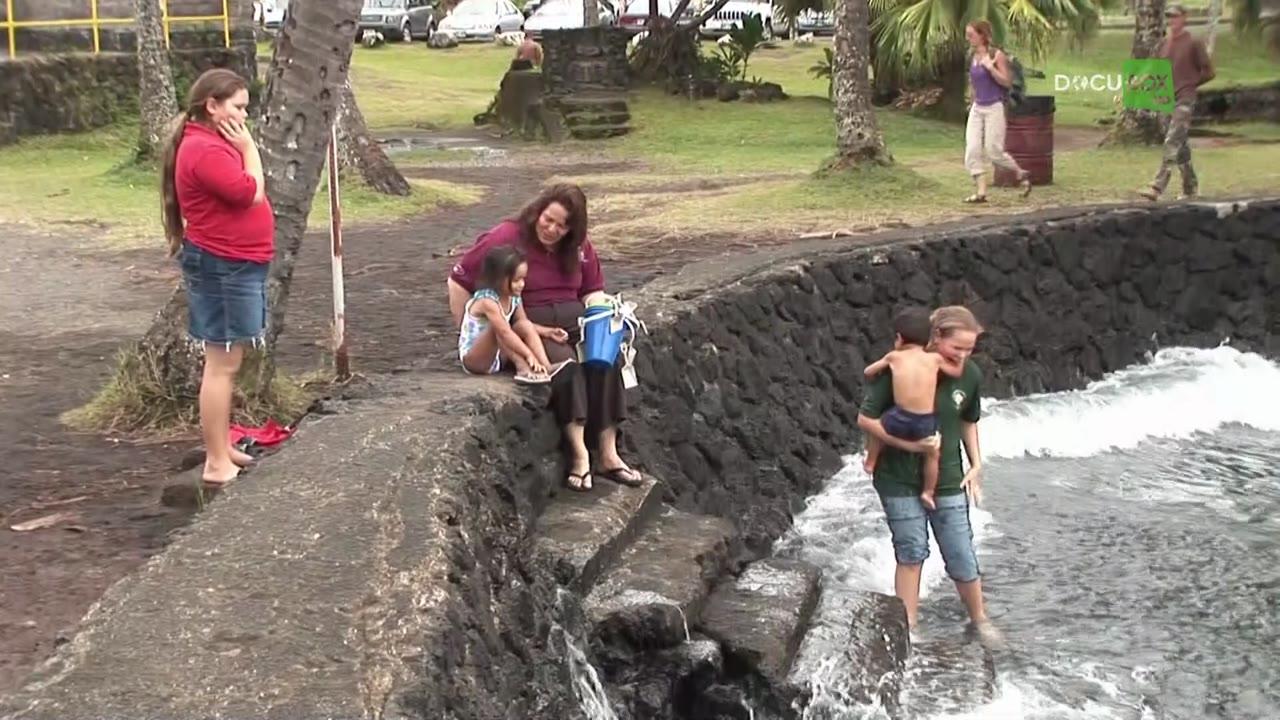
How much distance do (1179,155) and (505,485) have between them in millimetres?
10007

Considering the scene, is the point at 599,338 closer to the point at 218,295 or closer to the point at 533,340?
the point at 533,340

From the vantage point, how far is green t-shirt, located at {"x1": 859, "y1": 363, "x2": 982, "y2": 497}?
6.62m

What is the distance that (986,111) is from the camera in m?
14.4

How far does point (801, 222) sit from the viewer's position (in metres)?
13.1

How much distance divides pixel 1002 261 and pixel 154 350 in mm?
6589

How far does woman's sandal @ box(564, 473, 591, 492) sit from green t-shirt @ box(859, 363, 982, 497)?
3.88ft

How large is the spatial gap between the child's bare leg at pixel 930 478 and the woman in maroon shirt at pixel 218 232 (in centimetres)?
272

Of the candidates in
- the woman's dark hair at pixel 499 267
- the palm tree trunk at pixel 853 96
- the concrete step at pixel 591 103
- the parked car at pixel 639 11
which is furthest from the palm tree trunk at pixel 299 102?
the parked car at pixel 639 11

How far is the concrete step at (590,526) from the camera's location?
5.57 metres

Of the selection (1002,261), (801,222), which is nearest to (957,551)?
(1002,261)

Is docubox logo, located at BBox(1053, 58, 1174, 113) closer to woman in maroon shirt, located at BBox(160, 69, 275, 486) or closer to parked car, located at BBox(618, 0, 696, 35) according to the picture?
woman in maroon shirt, located at BBox(160, 69, 275, 486)

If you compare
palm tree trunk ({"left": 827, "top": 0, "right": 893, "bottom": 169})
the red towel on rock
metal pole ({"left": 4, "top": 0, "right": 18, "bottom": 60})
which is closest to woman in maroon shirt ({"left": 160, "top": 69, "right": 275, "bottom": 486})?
the red towel on rock

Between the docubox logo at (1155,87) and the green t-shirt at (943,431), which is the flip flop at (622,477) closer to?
the green t-shirt at (943,431)

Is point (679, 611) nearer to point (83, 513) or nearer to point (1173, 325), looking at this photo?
point (83, 513)
